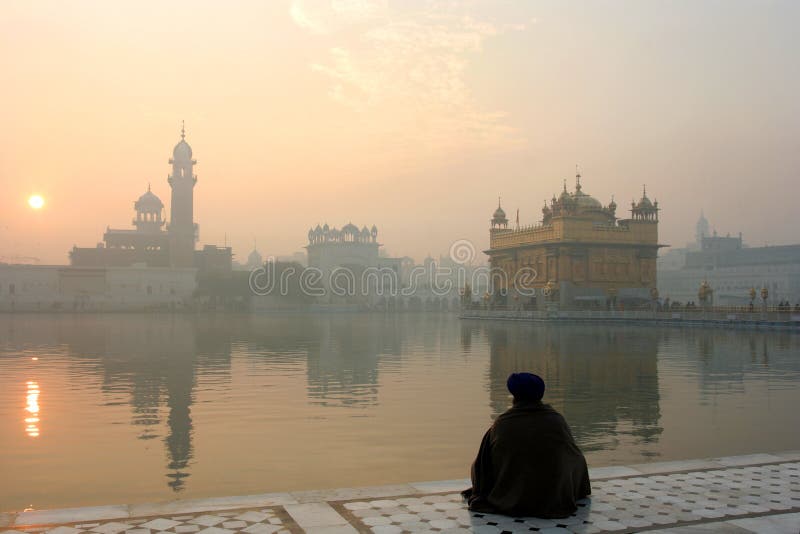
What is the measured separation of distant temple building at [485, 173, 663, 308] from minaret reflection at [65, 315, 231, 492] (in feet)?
93.2

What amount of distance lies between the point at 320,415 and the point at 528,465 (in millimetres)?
5591

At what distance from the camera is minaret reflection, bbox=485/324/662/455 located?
32.7 ft

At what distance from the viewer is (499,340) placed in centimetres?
2955

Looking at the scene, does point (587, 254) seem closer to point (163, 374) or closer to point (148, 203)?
point (163, 374)

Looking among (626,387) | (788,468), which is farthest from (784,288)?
(788,468)

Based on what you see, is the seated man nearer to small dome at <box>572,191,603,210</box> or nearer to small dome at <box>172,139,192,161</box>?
small dome at <box>572,191,603,210</box>

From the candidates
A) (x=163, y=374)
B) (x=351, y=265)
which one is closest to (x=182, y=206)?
(x=351, y=265)

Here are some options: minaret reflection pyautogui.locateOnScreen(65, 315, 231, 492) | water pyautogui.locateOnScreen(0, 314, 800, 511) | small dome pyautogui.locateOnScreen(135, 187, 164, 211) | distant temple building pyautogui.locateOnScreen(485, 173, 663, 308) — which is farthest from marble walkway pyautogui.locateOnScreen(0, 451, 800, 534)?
small dome pyautogui.locateOnScreen(135, 187, 164, 211)

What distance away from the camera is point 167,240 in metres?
107

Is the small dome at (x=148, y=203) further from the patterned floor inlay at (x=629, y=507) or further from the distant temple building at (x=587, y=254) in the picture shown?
the patterned floor inlay at (x=629, y=507)

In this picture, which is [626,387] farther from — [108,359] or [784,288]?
[784,288]

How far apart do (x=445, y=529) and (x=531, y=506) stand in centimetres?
72

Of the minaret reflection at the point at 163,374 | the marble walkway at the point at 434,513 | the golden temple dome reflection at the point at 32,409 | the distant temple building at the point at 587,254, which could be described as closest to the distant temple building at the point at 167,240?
the distant temple building at the point at 587,254

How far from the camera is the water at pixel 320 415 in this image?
7.58 m
